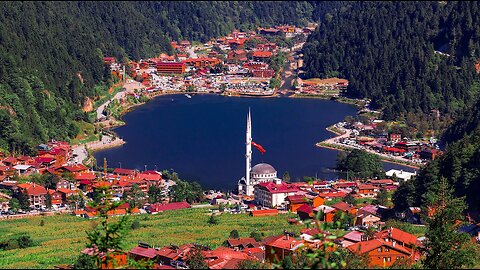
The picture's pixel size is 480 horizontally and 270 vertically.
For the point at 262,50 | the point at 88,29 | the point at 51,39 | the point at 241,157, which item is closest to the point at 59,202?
the point at 241,157

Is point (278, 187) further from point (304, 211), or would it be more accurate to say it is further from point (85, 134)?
point (85, 134)

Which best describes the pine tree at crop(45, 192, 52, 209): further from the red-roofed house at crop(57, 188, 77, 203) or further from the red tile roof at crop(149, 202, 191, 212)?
the red tile roof at crop(149, 202, 191, 212)

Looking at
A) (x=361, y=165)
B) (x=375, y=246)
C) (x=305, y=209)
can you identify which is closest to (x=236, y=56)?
→ (x=361, y=165)

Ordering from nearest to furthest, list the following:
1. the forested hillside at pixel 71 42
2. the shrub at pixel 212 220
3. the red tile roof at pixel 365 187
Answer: the shrub at pixel 212 220, the red tile roof at pixel 365 187, the forested hillside at pixel 71 42

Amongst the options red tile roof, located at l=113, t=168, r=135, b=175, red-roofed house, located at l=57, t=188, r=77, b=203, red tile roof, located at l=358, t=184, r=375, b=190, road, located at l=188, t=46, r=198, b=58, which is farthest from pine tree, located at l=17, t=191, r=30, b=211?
road, located at l=188, t=46, r=198, b=58

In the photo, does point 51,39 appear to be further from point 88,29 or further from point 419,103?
Result: point 419,103

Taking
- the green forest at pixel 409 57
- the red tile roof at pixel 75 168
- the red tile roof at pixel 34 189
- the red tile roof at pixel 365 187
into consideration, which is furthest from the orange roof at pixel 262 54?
the red tile roof at pixel 34 189

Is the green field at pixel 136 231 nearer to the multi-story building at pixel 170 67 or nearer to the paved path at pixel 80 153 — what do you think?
the paved path at pixel 80 153
